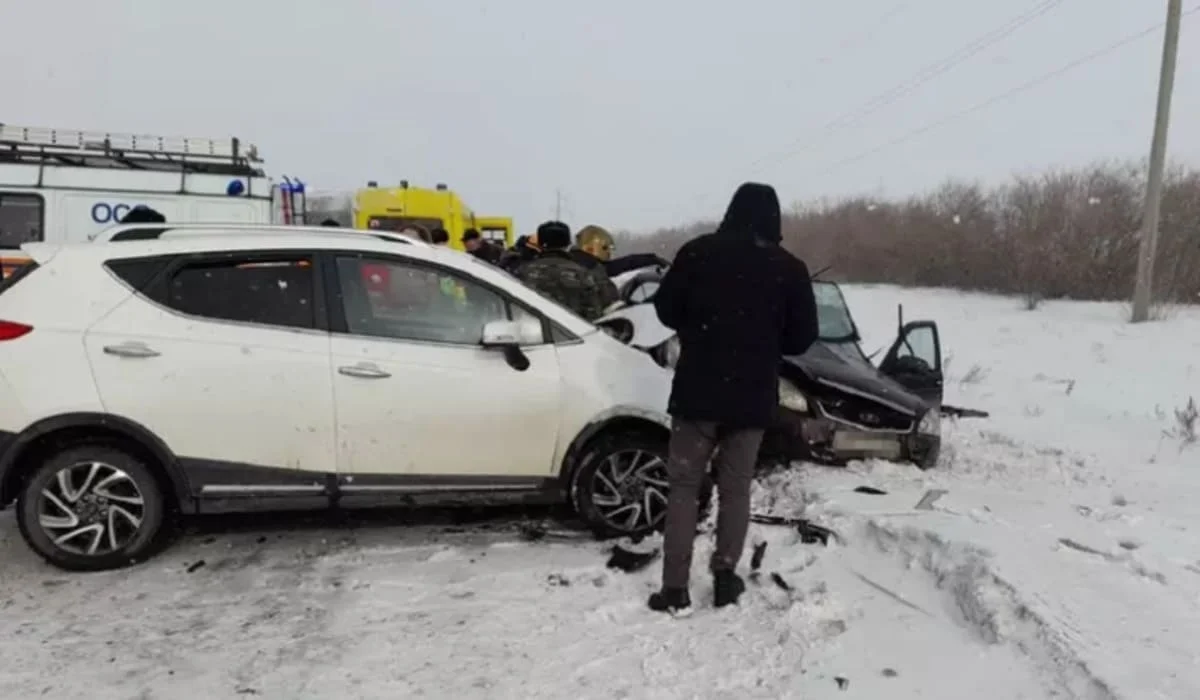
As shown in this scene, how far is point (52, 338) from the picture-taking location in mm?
4168

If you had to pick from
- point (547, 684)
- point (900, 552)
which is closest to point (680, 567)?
point (547, 684)

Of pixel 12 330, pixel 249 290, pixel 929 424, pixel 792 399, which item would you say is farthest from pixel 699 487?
pixel 12 330

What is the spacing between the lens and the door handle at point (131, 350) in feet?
13.8

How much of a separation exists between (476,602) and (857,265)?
35610 millimetres

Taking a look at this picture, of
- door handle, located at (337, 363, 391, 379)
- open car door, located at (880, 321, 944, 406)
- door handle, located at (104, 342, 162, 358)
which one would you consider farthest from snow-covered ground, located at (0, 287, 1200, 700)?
open car door, located at (880, 321, 944, 406)

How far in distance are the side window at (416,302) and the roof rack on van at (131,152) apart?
271 inches

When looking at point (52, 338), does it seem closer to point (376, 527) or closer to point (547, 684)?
point (376, 527)

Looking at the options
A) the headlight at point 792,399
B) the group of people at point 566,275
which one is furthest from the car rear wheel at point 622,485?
the group of people at point 566,275

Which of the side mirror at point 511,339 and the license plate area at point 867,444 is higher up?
the side mirror at point 511,339

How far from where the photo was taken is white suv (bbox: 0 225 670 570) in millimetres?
4180

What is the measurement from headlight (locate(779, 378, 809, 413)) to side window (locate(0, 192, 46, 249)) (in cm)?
860

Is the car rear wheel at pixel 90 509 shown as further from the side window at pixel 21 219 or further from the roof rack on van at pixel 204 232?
the side window at pixel 21 219

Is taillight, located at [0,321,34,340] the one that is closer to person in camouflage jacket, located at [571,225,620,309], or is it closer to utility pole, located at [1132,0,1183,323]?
person in camouflage jacket, located at [571,225,620,309]

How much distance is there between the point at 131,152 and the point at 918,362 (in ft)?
31.2
